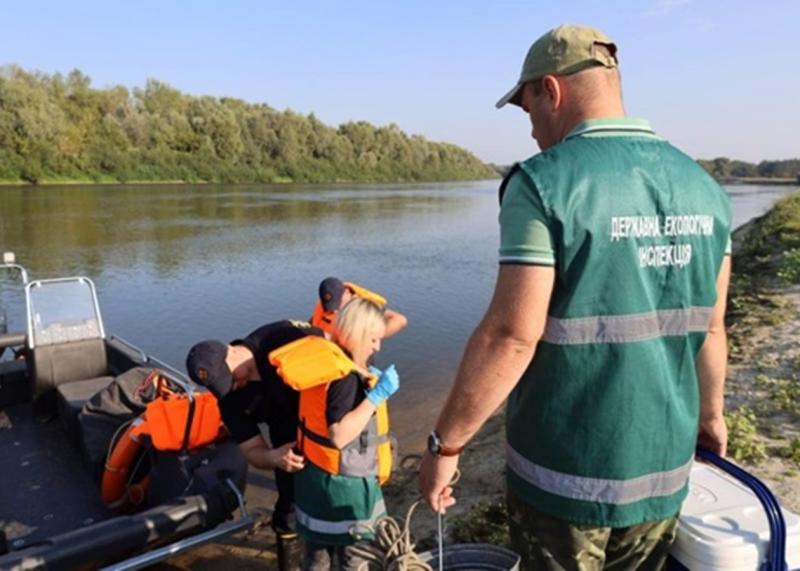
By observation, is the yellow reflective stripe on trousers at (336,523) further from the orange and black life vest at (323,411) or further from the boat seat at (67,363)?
the boat seat at (67,363)

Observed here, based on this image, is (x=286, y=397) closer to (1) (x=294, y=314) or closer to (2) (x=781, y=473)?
(2) (x=781, y=473)

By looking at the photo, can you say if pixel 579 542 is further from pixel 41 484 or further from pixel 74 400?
pixel 74 400

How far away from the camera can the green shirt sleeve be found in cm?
133

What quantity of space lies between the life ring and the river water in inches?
107

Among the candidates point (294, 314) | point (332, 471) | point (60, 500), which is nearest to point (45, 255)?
point (294, 314)

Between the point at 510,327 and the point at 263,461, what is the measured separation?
60.6 inches

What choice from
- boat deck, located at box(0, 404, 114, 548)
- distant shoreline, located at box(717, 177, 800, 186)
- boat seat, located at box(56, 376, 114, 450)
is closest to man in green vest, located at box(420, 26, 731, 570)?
boat deck, located at box(0, 404, 114, 548)

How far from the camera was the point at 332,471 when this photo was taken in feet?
7.70

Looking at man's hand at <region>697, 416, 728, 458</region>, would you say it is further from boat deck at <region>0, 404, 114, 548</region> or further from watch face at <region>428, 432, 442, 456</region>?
boat deck at <region>0, 404, 114, 548</region>

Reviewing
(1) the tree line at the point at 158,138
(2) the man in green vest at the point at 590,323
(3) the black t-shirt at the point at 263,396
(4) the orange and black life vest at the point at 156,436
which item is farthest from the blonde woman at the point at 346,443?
(1) the tree line at the point at 158,138

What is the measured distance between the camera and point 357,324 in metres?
2.38

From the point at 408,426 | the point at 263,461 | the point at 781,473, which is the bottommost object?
the point at 408,426

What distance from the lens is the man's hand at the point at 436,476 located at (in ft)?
4.99

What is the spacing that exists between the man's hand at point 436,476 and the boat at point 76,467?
1.89 meters
